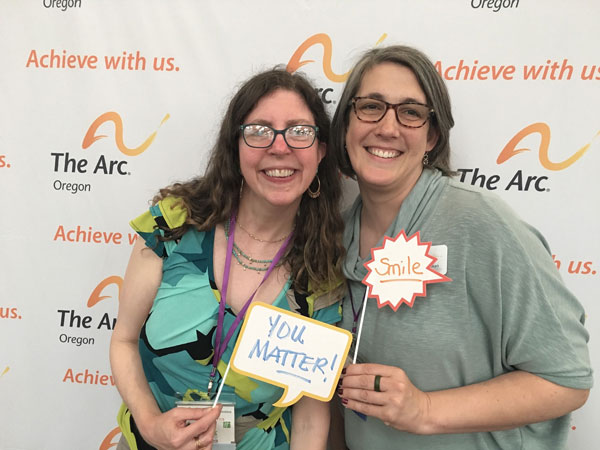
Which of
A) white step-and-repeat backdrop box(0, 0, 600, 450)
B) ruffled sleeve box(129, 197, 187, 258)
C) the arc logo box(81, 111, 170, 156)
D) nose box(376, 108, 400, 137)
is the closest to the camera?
nose box(376, 108, 400, 137)

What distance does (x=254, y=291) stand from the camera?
1.10 meters

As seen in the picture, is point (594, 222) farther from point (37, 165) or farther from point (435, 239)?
point (37, 165)

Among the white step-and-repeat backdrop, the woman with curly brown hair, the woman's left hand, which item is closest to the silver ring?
the woman's left hand

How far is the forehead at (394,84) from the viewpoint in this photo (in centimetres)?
101

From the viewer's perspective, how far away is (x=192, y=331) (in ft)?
3.43

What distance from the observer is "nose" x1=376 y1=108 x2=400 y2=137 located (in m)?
0.99

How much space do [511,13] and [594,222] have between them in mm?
727

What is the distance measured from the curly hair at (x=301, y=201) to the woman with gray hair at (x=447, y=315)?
0.29ft

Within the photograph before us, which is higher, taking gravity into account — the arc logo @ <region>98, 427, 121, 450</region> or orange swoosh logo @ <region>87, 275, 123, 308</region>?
orange swoosh logo @ <region>87, 275, 123, 308</region>

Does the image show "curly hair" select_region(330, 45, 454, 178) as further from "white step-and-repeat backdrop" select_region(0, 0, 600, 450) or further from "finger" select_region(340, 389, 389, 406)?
"finger" select_region(340, 389, 389, 406)

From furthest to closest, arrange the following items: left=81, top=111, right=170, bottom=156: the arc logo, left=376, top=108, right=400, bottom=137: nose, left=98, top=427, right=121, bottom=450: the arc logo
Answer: left=98, top=427, right=121, bottom=450: the arc logo → left=81, top=111, right=170, bottom=156: the arc logo → left=376, top=108, right=400, bottom=137: nose

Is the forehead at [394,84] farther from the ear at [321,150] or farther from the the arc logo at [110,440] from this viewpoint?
the the arc logo at [110,440]

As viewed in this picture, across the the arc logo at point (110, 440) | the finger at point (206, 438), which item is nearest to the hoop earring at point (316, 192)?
the finger at point (206, 438)

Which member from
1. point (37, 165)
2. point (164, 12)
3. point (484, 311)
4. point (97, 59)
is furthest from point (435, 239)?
point (37, 165)
